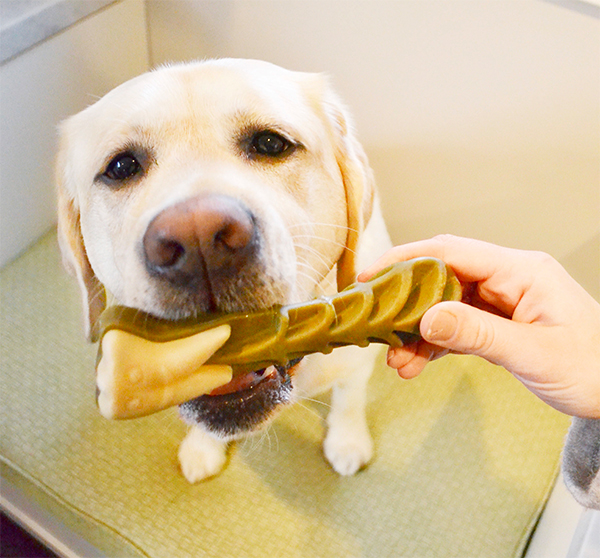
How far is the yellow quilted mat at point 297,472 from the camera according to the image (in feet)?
4.53

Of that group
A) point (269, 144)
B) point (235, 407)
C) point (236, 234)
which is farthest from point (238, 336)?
point (269, 144)

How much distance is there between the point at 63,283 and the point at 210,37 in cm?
103

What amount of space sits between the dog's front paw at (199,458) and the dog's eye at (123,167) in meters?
0.74

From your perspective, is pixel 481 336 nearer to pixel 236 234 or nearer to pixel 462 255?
pixel 462 255

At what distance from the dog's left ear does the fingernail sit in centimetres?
40

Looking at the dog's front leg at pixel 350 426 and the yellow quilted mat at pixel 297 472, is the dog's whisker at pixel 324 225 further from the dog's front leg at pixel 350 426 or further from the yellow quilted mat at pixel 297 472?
the yellow quilted mat at pixel 297 472

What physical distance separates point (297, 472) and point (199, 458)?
0.90 feet

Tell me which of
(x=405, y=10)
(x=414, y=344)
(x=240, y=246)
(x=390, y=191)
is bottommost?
(x=390, y=191)

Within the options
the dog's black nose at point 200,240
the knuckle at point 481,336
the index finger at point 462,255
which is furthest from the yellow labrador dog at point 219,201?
the knuckle at point 481,336

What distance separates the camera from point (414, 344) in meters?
0.99

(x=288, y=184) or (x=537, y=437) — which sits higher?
(x=288, y=184)

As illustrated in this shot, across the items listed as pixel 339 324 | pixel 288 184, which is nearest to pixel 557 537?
pixel 339 324

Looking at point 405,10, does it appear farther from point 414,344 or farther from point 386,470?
point 386,470

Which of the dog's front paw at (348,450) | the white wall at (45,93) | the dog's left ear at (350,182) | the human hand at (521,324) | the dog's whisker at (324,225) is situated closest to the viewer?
the human hand at (521,324)
